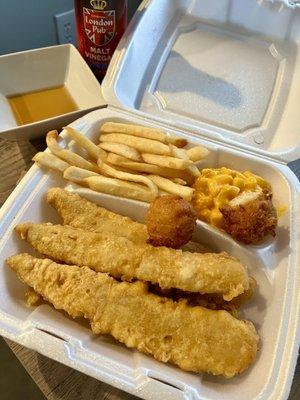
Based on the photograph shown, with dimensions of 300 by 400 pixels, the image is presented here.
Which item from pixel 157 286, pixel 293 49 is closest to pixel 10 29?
pixel 293 49

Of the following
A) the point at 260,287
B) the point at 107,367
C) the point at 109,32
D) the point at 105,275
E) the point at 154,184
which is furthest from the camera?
the point at 109,32

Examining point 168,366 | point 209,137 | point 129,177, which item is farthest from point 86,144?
point 168,366

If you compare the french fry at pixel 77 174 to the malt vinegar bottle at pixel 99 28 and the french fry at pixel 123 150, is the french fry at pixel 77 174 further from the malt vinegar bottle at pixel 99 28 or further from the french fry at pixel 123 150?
the malt vinegar bottle at pixel 99 28

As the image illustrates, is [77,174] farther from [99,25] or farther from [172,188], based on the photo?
[99,25]

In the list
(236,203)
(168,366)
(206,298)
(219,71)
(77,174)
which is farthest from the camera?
(219,71)

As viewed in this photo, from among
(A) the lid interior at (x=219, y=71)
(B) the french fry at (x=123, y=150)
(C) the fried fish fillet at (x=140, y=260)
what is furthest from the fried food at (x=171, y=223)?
(A) the lid interior at (x=219, y=71)

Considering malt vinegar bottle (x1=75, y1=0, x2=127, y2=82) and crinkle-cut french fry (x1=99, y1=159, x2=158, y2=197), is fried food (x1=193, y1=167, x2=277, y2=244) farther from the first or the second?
malt vinegar bottle (x1=75, y1=0, x2=127, y2=82)

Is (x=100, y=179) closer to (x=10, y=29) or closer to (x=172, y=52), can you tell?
(x=172, y=52)
